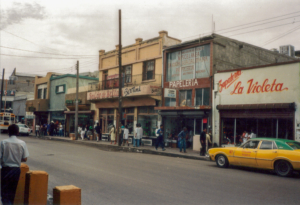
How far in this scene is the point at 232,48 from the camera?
20938 mm

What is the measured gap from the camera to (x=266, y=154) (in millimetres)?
10844

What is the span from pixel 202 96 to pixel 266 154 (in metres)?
9.43

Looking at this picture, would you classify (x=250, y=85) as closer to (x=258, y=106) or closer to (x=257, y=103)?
(x=257, y=103)

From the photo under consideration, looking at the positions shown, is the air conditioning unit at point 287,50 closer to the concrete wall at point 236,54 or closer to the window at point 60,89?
the concrete wall at point 236,54

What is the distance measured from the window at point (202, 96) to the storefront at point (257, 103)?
0.90 m

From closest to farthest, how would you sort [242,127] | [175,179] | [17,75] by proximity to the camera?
[175,179]
[242,127]
[17,75]

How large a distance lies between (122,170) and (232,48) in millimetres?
14461

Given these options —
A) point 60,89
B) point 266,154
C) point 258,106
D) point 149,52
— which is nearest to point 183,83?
point 149,52

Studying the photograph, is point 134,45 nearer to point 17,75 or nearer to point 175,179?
point 175,179

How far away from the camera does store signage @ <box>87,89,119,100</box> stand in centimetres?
2551

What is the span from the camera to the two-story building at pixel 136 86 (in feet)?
75.8

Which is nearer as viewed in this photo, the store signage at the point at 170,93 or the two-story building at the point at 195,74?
the two-story building at the point at 195,74

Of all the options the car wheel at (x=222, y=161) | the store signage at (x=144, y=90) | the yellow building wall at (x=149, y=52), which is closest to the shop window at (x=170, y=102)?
the store signage at (x=144, y=90)

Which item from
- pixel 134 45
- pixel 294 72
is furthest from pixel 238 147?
pixel 134 45
